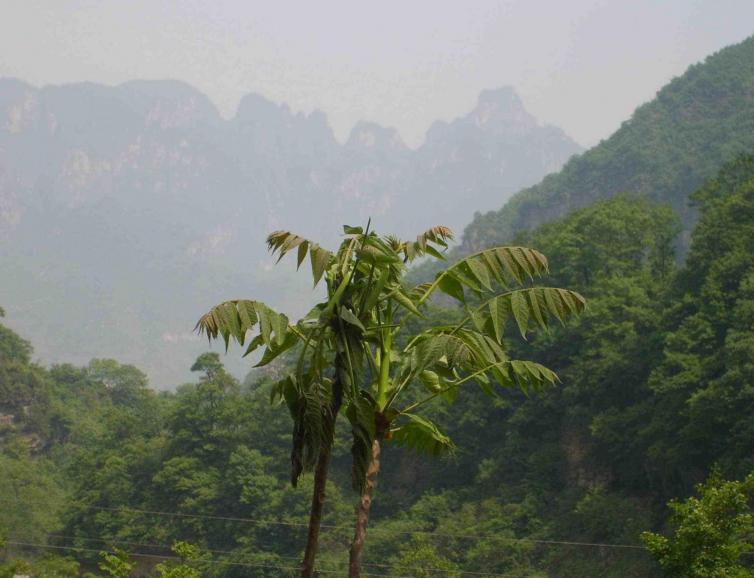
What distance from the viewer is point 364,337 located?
9.03m

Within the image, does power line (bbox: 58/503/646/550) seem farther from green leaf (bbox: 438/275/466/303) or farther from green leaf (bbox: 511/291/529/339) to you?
green leaf (bbox: 511/291/529/339)

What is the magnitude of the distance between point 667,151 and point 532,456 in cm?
5539

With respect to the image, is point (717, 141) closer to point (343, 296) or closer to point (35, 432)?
point (35, 432)

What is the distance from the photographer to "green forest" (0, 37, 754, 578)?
29.8 feet

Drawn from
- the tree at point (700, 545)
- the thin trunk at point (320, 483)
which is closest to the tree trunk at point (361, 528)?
the thin trunk at point (320, 483)

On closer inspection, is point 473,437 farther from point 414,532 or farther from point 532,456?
point 414,532

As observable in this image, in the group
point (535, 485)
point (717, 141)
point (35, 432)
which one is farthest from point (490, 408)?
point (717, 141)

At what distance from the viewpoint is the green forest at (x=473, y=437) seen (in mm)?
9086

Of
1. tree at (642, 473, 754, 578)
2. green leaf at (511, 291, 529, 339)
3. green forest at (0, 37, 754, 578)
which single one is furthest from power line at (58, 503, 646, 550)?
green leaf at (511, 291, 529, 339)

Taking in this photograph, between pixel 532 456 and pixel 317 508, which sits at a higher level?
pixel 532 456

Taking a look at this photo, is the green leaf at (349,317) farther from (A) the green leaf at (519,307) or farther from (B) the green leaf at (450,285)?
(A) the green leaf at (519,307)

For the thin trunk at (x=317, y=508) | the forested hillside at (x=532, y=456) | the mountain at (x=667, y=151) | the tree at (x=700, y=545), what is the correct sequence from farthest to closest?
1. the mountain at (x=667, y=151)
2. the forested hillside at (x=532, y=456)
3. the tree at (x=700, y=545)
4. the thin trunk at (x=317, y=508)

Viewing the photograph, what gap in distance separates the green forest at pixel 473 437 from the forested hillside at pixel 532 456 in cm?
12

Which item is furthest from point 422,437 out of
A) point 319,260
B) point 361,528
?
point 319,260
